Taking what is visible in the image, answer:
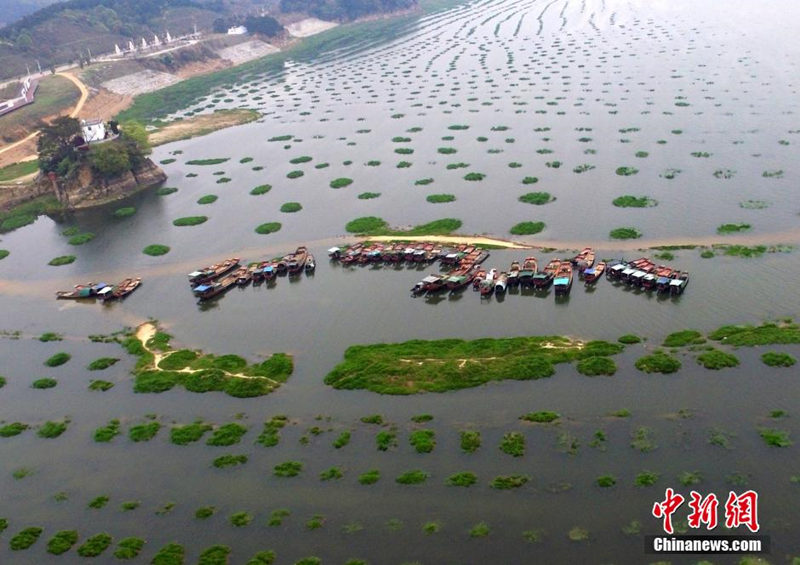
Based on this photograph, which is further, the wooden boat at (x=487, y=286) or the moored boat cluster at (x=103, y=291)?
the moored boat cluster at (x=103, y=291)

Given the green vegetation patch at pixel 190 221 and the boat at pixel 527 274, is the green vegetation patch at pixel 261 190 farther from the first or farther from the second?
the boat at pixel 527 274

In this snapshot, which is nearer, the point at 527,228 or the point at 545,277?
the point at 545,277

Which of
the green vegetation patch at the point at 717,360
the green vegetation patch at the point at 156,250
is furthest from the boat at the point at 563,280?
the green vegetation patch at the point at 156,250

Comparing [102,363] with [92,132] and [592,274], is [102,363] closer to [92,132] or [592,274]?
[592,274]

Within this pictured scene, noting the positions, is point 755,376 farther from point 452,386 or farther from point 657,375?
point 452,386

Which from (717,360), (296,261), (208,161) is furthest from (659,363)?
(208,161)

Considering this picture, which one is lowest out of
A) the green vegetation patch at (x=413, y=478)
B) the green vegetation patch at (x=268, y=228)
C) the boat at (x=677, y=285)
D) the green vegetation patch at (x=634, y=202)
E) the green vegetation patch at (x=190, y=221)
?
the green vegetation patch at (x=413, y=478)

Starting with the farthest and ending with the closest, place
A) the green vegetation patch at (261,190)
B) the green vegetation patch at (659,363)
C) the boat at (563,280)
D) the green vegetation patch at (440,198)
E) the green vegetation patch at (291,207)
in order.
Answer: the green vegetation patch at (261,190), the green vegetation patch at (291,207), the green vegetation patch at (440,198), the boat at (563,280), the green vegetation patch at (659,363)

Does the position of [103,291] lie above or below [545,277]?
above
